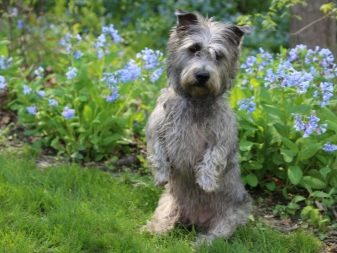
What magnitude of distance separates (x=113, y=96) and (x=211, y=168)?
1.72 metres

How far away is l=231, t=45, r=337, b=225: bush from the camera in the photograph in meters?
5.47

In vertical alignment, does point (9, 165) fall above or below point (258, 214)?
above

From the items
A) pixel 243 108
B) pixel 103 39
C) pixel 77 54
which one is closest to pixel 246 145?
pixel 243 108

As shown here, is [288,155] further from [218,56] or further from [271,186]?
[218,56]

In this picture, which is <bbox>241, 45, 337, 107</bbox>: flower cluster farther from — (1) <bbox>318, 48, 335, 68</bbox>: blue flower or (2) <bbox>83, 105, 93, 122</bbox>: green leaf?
(2) <bbox>83, 105, 93, 122</bbox>: green leaf

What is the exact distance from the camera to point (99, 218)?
501 cm

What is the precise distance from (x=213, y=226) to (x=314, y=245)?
0.75m

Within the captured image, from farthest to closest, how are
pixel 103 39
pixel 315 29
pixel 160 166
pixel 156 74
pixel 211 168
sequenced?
pixel 315 29
pixel 103 39
pixel 156 74
pixel 160 166
pixel 211 168

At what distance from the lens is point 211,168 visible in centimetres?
488

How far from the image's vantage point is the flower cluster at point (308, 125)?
5277mm

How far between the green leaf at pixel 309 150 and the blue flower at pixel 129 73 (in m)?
1.71

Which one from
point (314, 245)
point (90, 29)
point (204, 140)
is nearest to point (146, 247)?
point (204, 140)

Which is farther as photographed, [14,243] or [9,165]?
[9,165]

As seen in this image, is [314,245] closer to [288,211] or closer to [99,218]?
[288,211]
